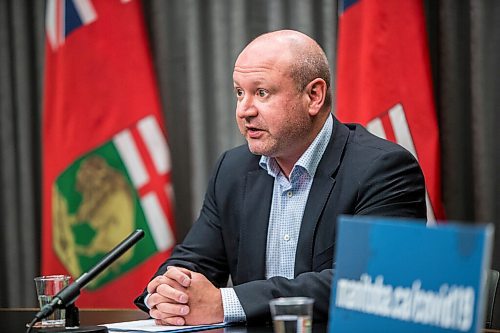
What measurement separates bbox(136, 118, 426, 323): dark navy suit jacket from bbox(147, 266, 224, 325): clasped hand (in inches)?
5.8

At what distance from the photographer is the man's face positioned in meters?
2.55

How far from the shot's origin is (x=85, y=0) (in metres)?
3.59

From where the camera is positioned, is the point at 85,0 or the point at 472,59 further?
the point at 85,0

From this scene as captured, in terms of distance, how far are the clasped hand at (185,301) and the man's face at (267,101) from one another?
0.54 meters

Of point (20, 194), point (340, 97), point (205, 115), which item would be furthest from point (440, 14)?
point (20, 194)

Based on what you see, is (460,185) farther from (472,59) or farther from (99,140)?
(99,140)

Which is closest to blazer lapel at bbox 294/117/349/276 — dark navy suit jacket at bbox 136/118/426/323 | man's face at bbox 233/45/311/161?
dark navy suit jacket at bbox 136/118/426/323

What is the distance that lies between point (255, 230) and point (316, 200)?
21 cm

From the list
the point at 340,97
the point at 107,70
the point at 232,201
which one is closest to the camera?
the point at 232,201

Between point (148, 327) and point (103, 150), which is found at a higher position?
point (103, 150)

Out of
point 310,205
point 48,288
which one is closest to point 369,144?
point 310,205

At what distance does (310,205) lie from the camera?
2502 millimetres

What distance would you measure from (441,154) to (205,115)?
1054 mm

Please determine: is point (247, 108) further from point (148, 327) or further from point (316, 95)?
point (148, 327)
